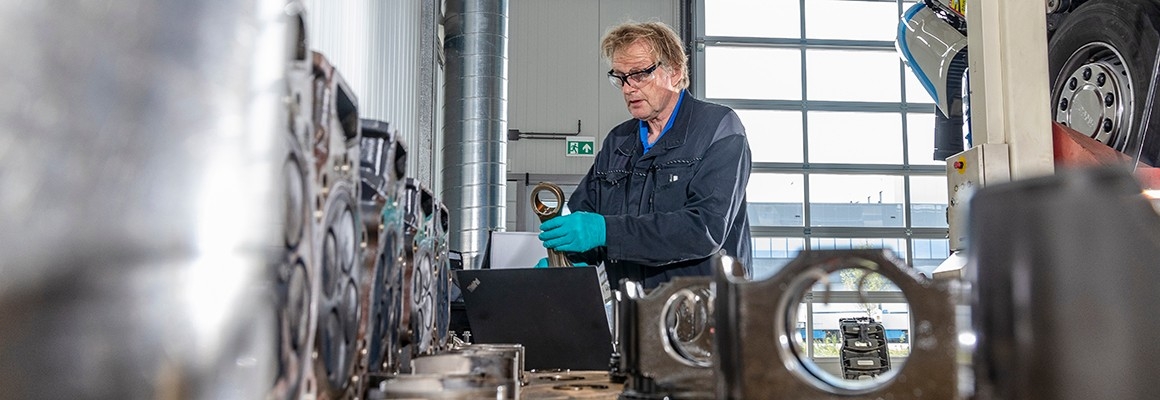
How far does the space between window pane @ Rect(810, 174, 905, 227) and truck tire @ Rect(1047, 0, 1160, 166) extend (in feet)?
16.0

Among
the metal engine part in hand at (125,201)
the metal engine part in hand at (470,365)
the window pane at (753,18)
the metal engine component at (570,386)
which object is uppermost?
the window pane at (753,18)

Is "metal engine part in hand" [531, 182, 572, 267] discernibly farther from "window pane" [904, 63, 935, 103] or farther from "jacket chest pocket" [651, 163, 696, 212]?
"window pane" [904, 63, 935, 103]

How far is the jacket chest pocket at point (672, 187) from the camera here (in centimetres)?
216

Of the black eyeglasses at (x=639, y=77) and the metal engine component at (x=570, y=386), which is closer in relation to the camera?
the metal engine component at (x=570, y=386)

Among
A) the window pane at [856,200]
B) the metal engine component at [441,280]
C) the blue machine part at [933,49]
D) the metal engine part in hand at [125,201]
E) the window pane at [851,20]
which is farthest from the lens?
the window pane at [851,20]

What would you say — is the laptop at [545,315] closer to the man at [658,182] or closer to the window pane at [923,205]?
the man at [658,182]

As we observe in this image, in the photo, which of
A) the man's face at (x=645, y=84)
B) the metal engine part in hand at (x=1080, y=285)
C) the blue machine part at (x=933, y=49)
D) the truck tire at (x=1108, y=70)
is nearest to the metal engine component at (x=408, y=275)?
the metal engine part in hand at (x=1080, y=285)

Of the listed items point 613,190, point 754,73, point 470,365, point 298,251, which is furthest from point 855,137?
point 298,251

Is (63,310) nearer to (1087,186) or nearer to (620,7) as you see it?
(1087,186)

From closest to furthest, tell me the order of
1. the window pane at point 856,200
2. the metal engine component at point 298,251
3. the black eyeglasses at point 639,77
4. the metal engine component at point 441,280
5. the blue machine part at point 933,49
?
the metal engine component at point 298,251, the metal engine component at point 441,280, the black eyeglasses at point 639,77, the blue machine part at point 933,49, the window pane at point 856,200

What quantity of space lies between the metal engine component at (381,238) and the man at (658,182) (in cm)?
112

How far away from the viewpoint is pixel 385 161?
805 millimetres

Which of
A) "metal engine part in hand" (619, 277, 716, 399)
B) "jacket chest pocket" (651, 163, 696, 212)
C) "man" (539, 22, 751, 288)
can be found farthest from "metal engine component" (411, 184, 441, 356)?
"jacket chest pocket" (651, 163, 696, 212)

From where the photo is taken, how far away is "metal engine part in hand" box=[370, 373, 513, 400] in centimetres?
67
